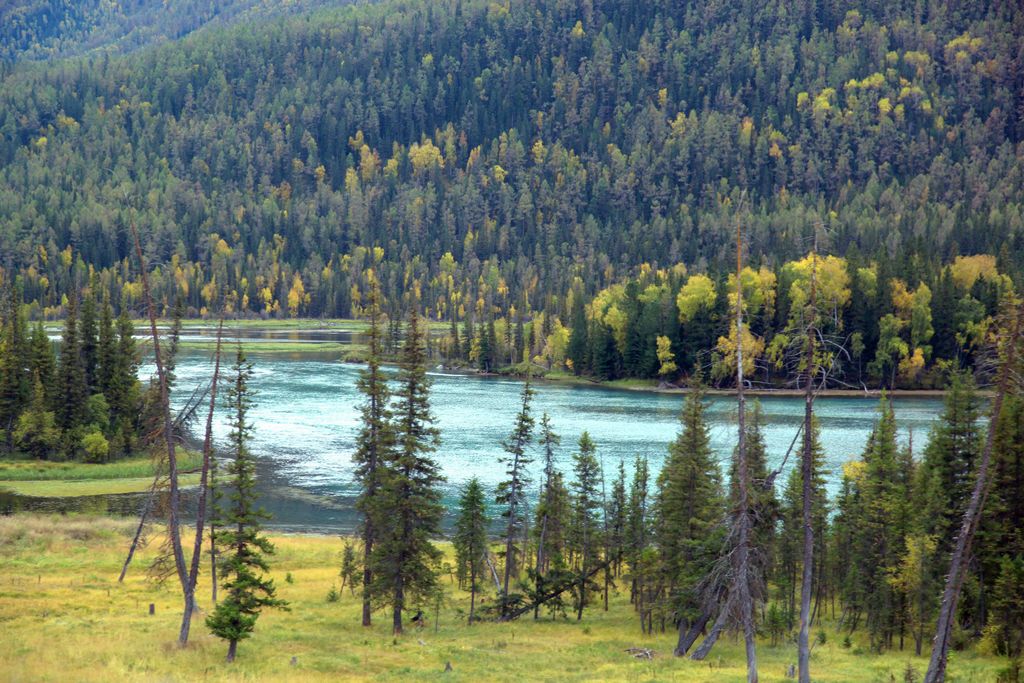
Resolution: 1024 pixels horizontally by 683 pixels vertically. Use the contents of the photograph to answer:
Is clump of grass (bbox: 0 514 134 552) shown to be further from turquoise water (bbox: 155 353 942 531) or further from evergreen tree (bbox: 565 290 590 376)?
evergreen tree (bbox: 565 290 590 376)

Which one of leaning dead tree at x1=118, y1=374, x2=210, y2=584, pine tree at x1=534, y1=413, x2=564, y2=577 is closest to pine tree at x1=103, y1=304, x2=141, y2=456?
leaning dead tree at x1=118, y1=374, x2=210, y2=584

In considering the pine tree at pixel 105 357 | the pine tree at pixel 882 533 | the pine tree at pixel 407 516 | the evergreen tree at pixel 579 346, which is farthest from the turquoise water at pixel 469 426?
the pine tree at pixel 407 516

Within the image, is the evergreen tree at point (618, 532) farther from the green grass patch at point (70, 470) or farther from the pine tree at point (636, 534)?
the green grass patch at point (70, 470)

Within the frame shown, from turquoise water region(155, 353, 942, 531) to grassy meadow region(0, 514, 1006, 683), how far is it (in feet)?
44.7

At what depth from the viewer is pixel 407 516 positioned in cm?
4622

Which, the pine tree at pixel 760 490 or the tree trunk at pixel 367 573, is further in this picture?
the tree trunk at pixel 367 573

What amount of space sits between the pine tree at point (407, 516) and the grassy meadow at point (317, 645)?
2.33 meters

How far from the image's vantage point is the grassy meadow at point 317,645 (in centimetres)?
3553

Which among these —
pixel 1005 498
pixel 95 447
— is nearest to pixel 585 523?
pixel 1005 498

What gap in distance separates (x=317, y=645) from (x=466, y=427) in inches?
2655

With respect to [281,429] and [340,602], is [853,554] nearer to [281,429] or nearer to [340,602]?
[340,602]

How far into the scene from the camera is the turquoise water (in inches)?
3196

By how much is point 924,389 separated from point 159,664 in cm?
13768

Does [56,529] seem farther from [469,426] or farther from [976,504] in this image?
[976,504]
